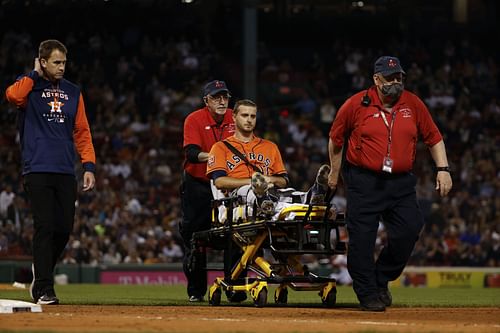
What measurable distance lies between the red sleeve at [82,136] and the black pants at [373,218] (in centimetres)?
255

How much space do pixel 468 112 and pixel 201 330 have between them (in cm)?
2603

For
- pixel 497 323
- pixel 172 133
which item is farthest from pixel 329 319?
pixel 172 133

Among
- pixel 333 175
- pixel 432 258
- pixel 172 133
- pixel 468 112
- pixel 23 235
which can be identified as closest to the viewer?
pixel 333 175

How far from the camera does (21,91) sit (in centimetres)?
1108

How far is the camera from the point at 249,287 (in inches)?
446

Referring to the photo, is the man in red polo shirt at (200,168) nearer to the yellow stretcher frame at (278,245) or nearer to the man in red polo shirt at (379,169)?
the yellow stretcher frame at (278,245)

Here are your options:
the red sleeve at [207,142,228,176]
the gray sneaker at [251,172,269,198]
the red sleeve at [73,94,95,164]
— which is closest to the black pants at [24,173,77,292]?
the red sleeve at [73,94,95,164]

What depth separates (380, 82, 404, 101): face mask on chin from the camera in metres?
10.7

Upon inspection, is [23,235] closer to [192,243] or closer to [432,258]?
[432,258]

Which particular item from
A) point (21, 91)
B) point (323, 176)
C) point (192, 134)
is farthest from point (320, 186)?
point (21, 91)

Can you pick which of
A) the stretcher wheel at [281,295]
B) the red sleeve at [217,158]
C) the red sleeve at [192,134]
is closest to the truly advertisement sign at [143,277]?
the red sleeve at [192,134]

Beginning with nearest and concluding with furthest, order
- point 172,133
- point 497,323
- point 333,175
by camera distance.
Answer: point 497,323
point 333,175
point 172,133

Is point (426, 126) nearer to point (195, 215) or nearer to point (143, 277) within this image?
point (195, 215)

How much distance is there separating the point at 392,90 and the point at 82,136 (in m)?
3.06
